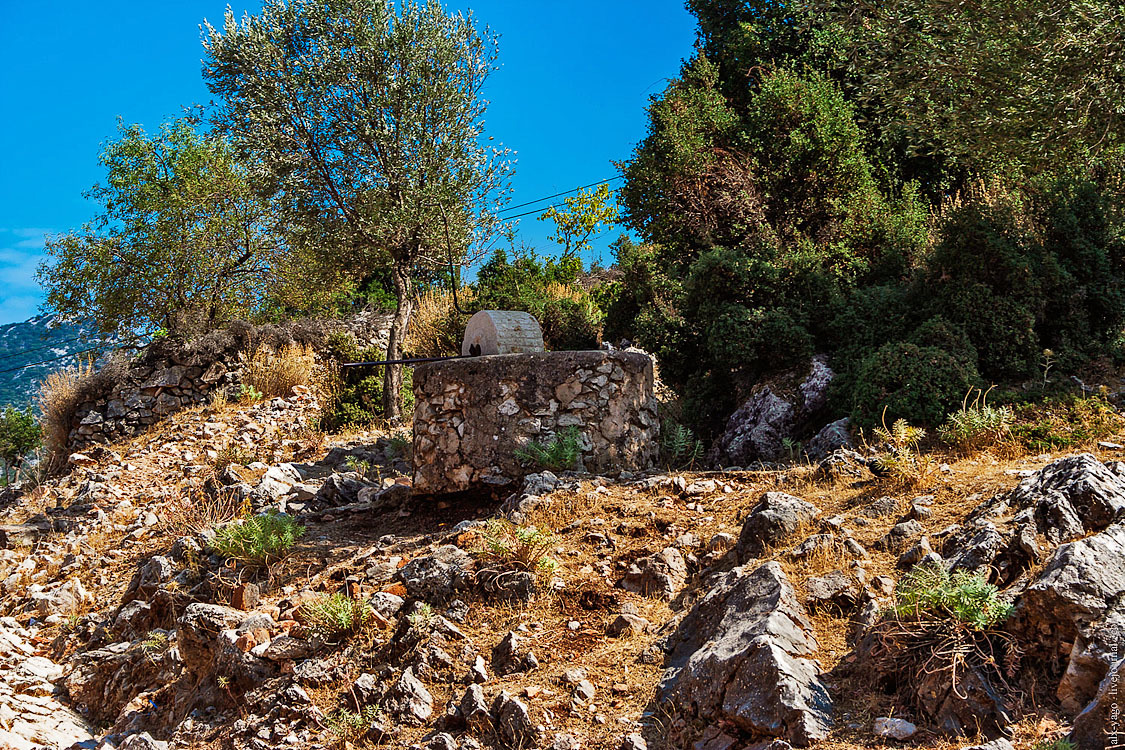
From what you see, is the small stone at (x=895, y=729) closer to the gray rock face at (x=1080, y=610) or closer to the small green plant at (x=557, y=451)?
the gray rock face at (x=1080, y=610)

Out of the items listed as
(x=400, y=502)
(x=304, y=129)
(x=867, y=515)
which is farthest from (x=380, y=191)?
(x=867, y=515)

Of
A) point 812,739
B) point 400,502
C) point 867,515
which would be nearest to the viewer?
point 812,739

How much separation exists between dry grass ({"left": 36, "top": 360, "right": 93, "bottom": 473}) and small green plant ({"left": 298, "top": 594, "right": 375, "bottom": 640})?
12.2 m

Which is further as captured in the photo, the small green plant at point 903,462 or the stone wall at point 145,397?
the stone wall at point 145,397

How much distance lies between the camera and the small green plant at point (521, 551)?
241 inches

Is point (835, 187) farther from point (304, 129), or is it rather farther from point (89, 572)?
point (89, 572)

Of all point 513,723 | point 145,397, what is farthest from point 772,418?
point 145,397

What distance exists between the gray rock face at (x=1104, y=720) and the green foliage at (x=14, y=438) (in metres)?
31.2

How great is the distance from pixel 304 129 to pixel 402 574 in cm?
1078

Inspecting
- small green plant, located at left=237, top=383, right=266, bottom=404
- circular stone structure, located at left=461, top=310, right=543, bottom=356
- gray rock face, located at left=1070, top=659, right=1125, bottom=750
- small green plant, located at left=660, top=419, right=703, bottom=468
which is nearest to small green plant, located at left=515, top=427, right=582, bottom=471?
circular stone structure, located at left=461, top=310, right=543, bottom=356

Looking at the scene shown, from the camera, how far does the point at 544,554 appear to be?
20.4 ft

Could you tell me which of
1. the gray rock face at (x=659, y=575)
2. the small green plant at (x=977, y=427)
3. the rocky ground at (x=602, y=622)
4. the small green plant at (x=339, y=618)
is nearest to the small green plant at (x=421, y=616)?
the rocky ground at (x=602, y=622)

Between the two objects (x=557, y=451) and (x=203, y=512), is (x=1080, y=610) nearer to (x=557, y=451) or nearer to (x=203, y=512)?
(x=557, y=451)

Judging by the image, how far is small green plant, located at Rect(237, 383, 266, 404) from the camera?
15.4 metres
